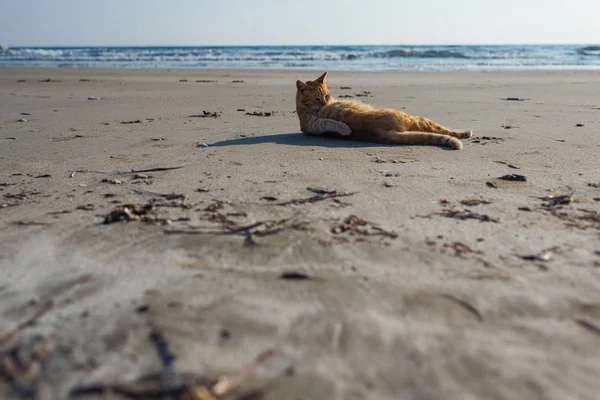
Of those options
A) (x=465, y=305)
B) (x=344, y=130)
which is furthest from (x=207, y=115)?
(x=465, y=305)

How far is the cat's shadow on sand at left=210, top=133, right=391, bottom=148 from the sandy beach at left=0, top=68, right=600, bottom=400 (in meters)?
0.32

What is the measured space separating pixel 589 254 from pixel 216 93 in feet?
29.5

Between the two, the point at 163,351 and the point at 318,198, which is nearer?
the point at 163,351

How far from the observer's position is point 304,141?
530 centimetres

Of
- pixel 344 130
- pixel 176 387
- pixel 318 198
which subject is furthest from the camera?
pixel 344 130

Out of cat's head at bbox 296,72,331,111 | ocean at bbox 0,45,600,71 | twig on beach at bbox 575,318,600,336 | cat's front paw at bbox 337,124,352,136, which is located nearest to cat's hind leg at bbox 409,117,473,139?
cat's front paw at bbox 337,124,352,136

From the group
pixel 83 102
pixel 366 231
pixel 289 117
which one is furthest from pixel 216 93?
pixel 366 231

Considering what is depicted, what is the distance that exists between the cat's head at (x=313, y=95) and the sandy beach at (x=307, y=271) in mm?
1190

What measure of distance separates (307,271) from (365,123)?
3.21 metres

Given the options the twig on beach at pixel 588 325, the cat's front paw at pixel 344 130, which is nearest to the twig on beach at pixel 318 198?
the twig on beach at pixel 588 325

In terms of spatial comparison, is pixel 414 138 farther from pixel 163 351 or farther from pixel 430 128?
pixel 163 351

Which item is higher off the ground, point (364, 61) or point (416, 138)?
point (416, 138)

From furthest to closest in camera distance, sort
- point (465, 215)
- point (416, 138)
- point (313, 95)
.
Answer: point (313, 95), point (416, 138), point (465, 215)

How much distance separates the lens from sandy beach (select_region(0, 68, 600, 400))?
161cm
